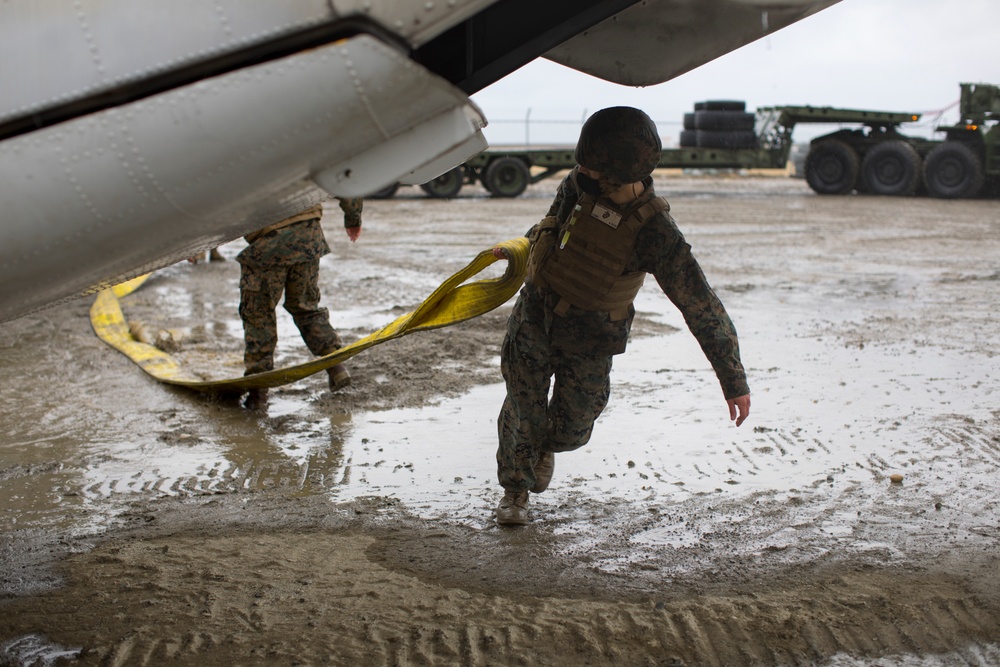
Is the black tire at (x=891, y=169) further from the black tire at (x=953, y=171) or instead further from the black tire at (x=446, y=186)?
the black tire at (x=446, y=186)

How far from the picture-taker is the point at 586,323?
148 inches

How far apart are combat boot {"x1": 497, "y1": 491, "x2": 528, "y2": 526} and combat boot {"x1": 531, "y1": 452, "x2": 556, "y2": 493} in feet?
0.25

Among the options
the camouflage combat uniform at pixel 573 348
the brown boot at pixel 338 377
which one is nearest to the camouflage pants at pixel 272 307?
the brown boot at pixel 338 377

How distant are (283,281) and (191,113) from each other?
3.27 meters

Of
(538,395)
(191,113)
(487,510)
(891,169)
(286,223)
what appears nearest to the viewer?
(191,113)

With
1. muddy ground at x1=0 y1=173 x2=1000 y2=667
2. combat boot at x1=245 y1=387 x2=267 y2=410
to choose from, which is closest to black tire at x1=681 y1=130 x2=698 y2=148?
muddy ground at x1=0 y1=173 x2=1000 y2=667

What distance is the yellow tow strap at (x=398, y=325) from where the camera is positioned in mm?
4020

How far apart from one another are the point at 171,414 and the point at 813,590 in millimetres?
3625

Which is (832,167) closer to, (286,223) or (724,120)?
(724,120)

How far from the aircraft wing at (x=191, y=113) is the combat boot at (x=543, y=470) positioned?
1.75 metres

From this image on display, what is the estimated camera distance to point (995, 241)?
529 inches

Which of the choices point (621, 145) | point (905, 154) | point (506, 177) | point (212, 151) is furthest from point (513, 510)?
point (905, 154)

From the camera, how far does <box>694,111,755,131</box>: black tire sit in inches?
909

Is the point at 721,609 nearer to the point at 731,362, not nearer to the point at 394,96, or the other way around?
the point at 731,362
